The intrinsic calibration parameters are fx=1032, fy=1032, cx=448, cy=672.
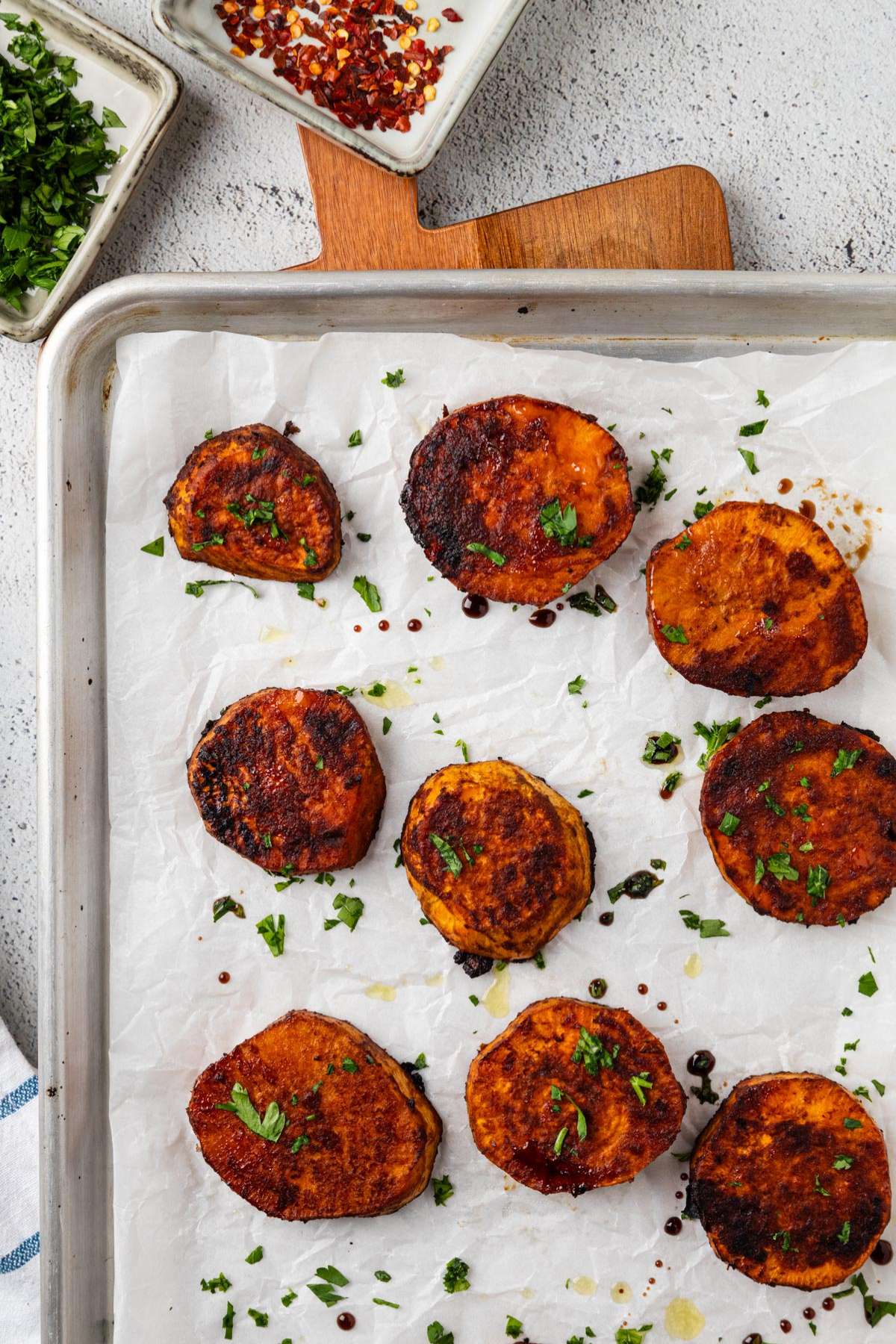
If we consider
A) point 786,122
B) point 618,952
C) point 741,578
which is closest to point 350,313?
point 741,578

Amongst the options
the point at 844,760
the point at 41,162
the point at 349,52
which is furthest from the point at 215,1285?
the point at 349,52

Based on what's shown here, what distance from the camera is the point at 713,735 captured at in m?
3.50

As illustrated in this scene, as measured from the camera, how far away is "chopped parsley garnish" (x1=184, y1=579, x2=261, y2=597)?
3.49m

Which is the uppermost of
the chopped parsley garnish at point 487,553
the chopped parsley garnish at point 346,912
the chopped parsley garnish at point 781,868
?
the chopped parsley garnish at point 487,553

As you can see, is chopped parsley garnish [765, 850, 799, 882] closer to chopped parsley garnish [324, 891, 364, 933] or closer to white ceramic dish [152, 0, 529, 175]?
chopped parsley garnish [324, 891, 364, 933]

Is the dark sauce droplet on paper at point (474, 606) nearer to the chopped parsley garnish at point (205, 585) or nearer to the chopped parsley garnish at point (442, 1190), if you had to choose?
the chopped parsley garnish at point (205, 585)

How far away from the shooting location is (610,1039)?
333cm

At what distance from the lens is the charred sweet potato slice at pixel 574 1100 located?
3316 mm

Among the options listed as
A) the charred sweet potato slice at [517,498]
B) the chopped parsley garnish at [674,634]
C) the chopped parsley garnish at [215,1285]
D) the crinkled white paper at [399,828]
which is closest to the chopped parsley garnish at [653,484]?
the crinkled white paper at [399,828]

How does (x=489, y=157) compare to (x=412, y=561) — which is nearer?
(x=412, y=561)

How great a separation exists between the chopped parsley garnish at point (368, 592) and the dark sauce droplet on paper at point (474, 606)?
0.93 feet

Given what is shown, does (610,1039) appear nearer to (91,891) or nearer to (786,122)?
(91,891)

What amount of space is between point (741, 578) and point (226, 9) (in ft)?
8.95

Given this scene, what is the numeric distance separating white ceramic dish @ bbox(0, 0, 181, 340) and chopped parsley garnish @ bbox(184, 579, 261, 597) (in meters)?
1.23
